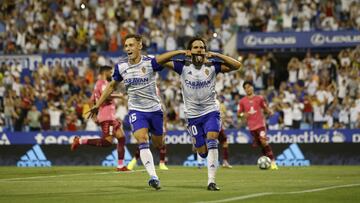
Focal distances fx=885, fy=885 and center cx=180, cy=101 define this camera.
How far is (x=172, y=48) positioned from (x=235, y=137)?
7.20m

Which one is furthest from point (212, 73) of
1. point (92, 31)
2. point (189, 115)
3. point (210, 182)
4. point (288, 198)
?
→ point (92, 31)

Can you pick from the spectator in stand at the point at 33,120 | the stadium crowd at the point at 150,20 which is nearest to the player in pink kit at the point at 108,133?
the spectator in stand at the point at 33,120

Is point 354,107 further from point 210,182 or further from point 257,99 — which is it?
point 210,182

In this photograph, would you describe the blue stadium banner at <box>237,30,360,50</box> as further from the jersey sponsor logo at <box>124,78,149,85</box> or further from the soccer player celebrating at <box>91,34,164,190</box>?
the jersey sponsor logo at <box>124,78,149,85</box>

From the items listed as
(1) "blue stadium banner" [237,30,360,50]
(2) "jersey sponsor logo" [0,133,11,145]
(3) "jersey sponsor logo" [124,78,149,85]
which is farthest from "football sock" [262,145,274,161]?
(1) "blue stadium banner" [237,30,360,50]

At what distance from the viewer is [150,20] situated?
38.1m

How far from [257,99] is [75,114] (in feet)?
33.9

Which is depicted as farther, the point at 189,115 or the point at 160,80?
the point at 160,80

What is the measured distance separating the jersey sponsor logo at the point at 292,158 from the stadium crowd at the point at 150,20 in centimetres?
834

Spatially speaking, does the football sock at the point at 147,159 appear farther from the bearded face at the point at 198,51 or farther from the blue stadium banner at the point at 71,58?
the blue stadium banner at the point at 71,58

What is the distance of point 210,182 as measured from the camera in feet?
47.5

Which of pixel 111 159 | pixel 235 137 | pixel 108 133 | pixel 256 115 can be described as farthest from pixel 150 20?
pixel 108 133

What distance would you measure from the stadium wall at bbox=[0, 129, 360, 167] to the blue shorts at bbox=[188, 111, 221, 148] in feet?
43.7

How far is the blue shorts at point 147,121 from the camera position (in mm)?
15734
